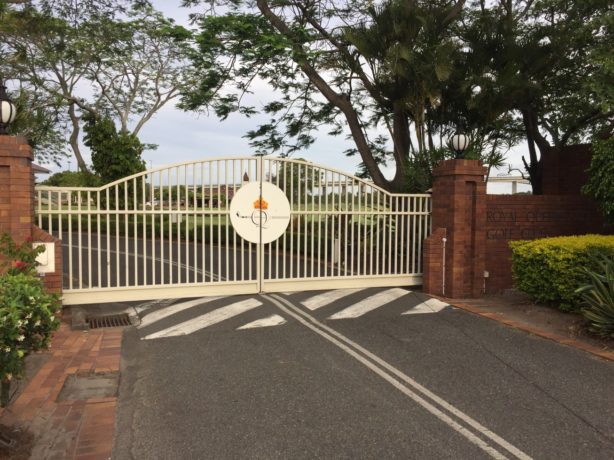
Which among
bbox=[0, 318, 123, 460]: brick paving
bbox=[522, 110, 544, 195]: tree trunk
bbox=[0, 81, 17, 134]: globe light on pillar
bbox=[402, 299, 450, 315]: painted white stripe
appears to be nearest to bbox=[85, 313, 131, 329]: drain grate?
bbox=[0, 318, 123, 460]: brick paving

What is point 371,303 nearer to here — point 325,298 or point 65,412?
point 325,298

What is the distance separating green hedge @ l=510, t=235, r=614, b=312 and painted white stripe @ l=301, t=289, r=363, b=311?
265 cm

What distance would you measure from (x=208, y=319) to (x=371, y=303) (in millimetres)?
2472

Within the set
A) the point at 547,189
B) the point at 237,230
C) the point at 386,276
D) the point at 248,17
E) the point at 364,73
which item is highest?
the point at 248,17

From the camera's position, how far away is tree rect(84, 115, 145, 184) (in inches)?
796

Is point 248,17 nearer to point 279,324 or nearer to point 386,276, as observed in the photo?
point 386,276

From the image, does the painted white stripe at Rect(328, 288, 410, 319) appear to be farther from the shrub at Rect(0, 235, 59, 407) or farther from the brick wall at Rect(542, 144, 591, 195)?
the brick wall at Rect(542, 144, 591, 195)

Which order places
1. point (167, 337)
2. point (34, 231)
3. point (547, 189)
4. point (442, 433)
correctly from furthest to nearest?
point (547, 189)
point (34, 231)
point (167, 337)
point (442, 433)

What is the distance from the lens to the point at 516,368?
17.1 ft

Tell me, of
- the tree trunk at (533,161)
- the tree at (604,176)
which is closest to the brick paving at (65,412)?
the tree at (604,176)

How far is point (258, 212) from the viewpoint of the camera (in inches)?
322

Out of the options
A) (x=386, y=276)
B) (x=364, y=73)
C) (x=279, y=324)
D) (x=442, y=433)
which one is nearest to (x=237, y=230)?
(x=279, y=324)

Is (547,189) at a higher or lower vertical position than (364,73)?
lower

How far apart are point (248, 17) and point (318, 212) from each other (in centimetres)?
667
